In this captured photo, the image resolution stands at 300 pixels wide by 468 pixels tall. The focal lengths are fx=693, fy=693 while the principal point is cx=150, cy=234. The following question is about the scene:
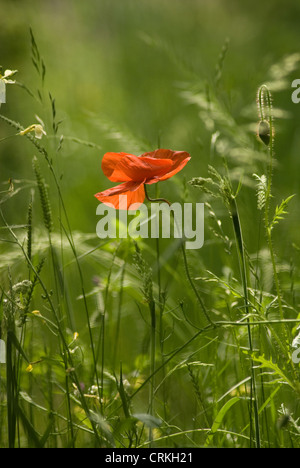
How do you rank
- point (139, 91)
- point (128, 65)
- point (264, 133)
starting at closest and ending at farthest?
point (264, 133), point (139, 91), point (128, 65)

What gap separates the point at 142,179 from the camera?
891 millimetres

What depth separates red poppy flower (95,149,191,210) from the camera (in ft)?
2.83

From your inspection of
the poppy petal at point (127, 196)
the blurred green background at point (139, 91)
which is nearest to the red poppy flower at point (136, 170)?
the poppy petal at point (127, 196)

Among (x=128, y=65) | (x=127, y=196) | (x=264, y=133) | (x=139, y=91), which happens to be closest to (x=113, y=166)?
(x=127, y=196)

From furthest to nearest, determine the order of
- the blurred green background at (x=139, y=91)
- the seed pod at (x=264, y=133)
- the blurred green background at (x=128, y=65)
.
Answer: the blurred green background at (x=128, y=65) < the blurred green background at (x=139, y=91) < the seed pod at (x=264, y=133)

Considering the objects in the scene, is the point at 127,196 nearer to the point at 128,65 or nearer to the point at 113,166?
the point at 113,166

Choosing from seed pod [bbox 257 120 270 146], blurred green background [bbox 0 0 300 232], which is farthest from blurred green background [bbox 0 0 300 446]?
seed pod [bbox 257 120 270 146]

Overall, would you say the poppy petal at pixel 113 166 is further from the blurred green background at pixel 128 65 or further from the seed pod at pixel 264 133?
the blurred green background at pixel 128 65

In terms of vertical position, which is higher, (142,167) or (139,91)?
(139,91)

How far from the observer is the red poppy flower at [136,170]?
34.0 inches

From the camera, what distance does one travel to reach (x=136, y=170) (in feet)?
2.89

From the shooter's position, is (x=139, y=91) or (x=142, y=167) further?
(x=139, y=91)

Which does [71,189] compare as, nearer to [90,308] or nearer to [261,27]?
[90,308]

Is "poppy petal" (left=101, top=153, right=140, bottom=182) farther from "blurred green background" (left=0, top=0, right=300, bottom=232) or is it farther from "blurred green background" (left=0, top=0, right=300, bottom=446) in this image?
"blurred green background" (left=0, top=0, right=300, bottom=232)
